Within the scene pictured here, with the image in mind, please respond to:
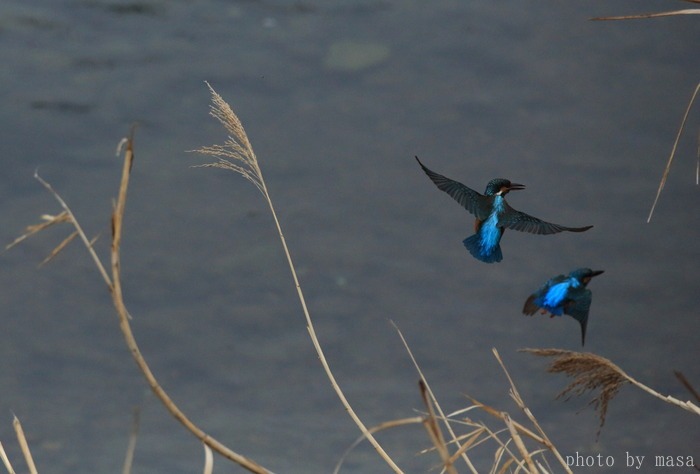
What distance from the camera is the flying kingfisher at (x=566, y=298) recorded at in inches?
46.1

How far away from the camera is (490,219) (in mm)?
1175

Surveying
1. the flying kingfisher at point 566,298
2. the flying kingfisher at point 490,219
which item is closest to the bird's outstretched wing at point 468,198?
the flying kingfisher at point 490,219

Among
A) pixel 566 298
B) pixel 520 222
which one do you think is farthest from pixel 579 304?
pixel 520 222

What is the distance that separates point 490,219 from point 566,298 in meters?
0.14

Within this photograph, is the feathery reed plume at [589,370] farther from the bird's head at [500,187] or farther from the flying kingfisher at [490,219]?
the bird's head at [500,187]

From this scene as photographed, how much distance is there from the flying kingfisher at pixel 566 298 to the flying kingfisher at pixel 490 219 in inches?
3.2

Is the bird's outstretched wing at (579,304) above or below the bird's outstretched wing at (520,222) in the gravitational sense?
below

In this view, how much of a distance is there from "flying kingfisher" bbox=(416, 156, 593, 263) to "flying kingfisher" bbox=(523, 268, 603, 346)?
0.08 metres

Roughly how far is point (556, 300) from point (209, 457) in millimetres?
499

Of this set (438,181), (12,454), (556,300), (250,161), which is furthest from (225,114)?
(12,454)

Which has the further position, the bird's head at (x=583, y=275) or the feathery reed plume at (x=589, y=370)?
the bird's head at (x=583, y=275)

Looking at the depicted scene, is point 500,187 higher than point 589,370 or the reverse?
higher

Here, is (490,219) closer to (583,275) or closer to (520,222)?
(520,222)

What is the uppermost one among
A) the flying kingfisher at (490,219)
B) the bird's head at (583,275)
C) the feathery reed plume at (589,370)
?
the flying kingfisher at (490,219)
